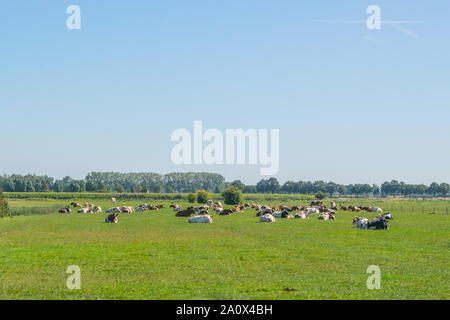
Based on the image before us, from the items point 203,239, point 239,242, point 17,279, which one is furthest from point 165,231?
point 17,279

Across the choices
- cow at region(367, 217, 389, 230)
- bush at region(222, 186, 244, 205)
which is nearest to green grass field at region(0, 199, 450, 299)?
cow at region(367, 217, 389, 230)

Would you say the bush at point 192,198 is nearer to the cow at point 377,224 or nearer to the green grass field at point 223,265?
the cow at point 377,224

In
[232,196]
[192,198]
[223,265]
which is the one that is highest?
[223,265]

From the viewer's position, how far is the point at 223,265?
63.4 feet

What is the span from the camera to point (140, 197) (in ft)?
435

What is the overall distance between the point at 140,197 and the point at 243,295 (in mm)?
121403

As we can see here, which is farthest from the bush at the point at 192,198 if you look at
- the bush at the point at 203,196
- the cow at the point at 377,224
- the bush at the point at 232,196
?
the cow at the point at 377,224

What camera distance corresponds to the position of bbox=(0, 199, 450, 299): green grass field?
1441 cm

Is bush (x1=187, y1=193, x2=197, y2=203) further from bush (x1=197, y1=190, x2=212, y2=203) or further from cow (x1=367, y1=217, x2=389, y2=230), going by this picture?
cow (x1=367, y1=217, x2=389, y2=230)

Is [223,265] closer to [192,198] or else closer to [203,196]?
[203,196]

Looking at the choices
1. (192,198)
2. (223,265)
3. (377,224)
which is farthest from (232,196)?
(223,265)

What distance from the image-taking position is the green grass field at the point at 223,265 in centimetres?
1441

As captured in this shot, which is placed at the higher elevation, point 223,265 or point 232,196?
point 223,265
